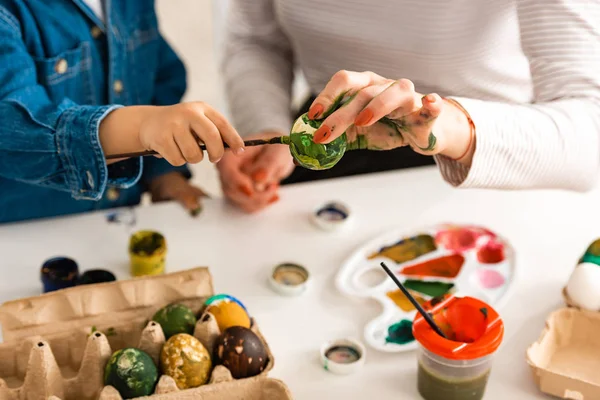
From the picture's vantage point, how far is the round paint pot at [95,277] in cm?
95

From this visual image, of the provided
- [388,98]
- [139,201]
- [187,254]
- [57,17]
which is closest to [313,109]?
[388,98]

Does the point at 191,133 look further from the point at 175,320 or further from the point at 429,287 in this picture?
the point at 429,287

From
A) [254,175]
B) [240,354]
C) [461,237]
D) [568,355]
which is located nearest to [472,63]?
[461,237]

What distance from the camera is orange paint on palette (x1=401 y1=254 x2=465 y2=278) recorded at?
1000 mm

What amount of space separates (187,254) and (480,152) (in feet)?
1.46

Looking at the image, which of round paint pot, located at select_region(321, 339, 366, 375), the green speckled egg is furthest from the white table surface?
the green speckled egg

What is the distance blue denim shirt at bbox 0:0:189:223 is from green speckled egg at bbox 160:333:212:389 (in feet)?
0.82

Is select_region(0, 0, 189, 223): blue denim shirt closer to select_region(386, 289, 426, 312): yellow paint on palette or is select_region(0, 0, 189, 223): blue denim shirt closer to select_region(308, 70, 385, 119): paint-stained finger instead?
select_region(308, 70, 385, 119): paint-stained finger

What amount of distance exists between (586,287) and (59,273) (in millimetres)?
672

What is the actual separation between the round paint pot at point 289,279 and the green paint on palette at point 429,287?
5.6 inches

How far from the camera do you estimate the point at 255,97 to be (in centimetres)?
131

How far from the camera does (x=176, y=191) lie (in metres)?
1.20

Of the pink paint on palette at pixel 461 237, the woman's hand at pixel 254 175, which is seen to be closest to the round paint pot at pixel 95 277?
the woman's hand at pixel 254 175

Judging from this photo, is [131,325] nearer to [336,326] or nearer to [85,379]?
[85,379]
